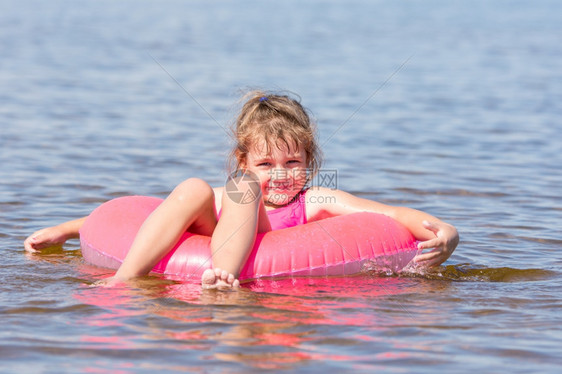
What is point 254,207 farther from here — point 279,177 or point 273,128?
point 273,128

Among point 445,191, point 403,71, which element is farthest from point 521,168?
point 403,71

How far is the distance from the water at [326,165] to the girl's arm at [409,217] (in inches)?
7.2

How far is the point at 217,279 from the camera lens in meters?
4.06

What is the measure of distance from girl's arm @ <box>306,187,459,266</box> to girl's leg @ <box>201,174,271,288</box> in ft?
2.43

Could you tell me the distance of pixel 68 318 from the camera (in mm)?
3631

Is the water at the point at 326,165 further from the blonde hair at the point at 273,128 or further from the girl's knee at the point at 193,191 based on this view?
the blonde hair at the point at 273,128

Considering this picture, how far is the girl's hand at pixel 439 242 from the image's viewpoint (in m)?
4.39

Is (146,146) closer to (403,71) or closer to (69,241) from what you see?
(69,241)

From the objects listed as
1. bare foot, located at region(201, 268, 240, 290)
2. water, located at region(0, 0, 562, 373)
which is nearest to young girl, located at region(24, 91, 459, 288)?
bare foot, located at region(201, 268, 240, 290)

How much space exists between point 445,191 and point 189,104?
5.35 m

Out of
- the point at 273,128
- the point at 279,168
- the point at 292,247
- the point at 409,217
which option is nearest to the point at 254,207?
the point at 292,247

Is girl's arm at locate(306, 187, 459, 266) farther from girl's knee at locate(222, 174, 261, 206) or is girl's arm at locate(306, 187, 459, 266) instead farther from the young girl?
girl's knee at locate(222, 174, 261, 206)

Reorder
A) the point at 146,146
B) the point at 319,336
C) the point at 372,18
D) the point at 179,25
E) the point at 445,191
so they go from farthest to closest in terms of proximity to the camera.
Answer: the point at 372,18 < the point at 179,25 < the point at 146,146 < the point at 445,191 < the point at 319,336

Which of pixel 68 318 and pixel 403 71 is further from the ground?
pixel 403 71
